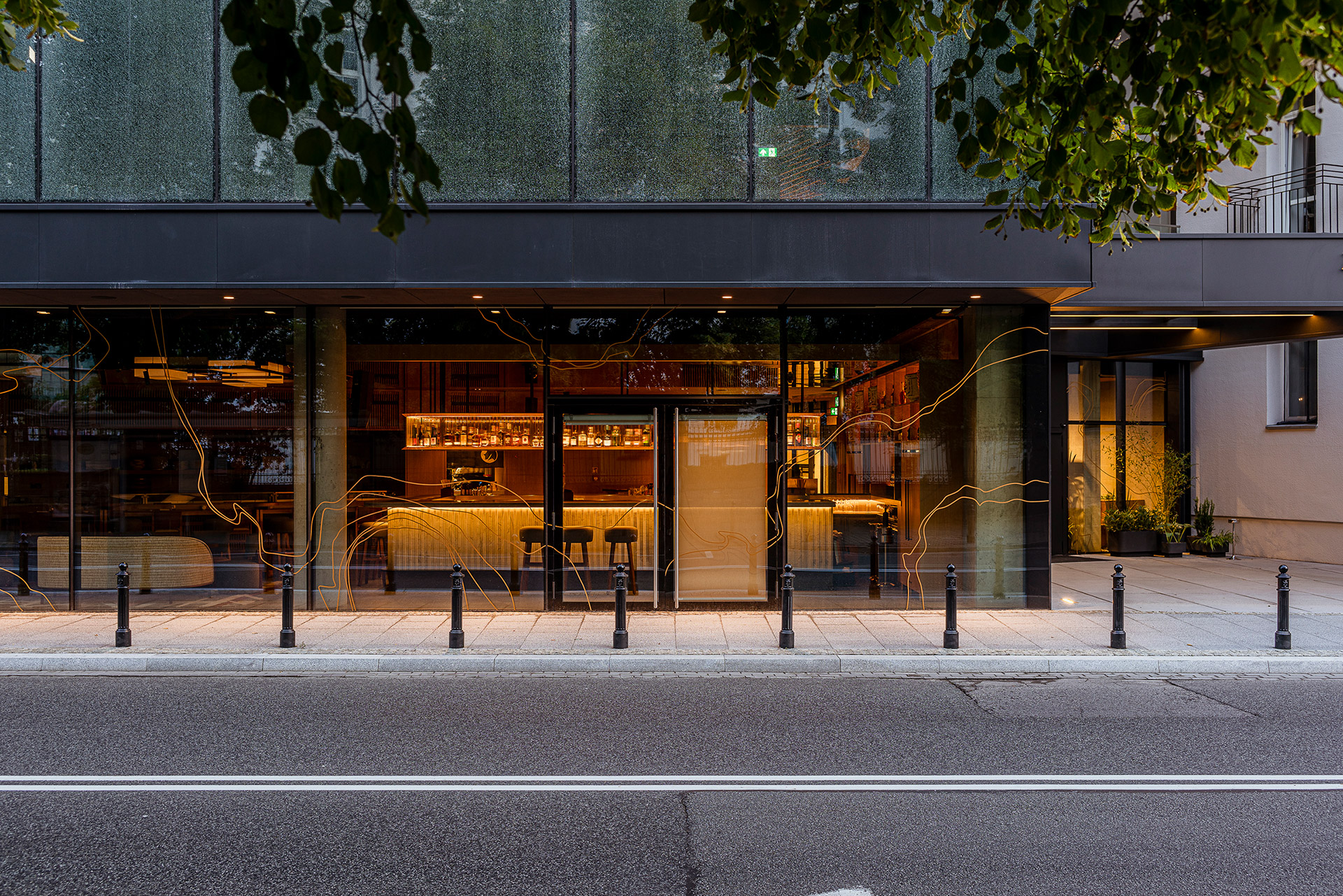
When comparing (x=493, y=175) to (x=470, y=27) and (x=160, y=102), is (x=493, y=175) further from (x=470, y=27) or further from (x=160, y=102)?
(x=160, y=102)

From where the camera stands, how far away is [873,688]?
694cm

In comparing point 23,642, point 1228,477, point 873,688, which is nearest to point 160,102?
point 23,642

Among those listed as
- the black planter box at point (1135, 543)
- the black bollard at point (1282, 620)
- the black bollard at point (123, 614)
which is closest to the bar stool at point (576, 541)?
the black bollard at point (123, 614)

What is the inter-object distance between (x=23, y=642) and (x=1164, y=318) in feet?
53.0

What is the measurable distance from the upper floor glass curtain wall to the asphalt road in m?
6.30

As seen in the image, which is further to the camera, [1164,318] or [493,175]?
[1164,318]

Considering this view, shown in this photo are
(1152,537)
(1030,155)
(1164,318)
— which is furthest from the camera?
(1152,537)

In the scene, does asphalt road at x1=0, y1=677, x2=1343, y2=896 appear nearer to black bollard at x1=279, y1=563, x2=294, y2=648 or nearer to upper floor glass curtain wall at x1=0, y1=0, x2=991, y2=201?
black bollard at x1=279, y1=563, x2=294, y2=648

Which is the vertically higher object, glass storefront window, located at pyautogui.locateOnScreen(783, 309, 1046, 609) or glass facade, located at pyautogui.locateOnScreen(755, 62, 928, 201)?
glass facade, located at pyautogui.locateOnScreen(755, 62, 928, 201)

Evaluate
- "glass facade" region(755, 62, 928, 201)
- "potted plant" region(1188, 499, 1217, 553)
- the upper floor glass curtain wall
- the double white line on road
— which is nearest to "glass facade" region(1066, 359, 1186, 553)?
"potted plant" region(1188, 499, 1217, 553)

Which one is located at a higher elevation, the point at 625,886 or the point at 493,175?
the point at 493,175

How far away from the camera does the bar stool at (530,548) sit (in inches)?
413

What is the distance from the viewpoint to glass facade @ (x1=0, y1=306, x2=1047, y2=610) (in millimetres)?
10383

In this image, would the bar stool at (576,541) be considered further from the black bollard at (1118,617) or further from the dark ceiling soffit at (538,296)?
the black bollard at (1118,617)
